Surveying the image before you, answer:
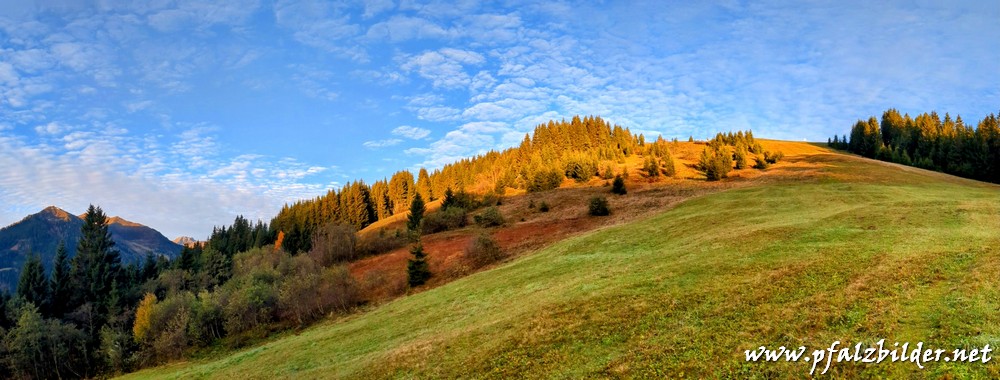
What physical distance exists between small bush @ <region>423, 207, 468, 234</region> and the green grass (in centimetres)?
5023

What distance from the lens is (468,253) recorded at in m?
58.1

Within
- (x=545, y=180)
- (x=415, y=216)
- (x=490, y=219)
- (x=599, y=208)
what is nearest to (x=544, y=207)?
(x=490, y=219)

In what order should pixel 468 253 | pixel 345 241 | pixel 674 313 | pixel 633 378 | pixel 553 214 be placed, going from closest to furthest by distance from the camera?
pixel 633 378, pixel 674 313, pixel 468 253, pixel 553 214, pixel 345 241

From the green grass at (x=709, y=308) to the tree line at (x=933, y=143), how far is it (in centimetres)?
7117

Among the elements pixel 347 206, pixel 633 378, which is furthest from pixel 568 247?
pixel 347 206

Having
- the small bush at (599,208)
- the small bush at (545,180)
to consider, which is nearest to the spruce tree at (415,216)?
the small bush at (545,180)

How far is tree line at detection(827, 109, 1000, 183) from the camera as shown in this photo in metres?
87.5

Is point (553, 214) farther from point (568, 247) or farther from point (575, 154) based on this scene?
point (575, 154)

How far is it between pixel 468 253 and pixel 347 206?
116 meters

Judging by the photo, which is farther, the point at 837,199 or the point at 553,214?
the point at 553,214

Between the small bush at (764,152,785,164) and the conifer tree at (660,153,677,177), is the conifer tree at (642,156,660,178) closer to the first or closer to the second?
the conifer tree at (660,153,677,177)

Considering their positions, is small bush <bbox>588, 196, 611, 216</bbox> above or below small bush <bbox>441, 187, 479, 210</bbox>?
below

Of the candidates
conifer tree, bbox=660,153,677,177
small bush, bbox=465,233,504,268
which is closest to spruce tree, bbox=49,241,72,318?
small bush, bbox=465,233,504,268

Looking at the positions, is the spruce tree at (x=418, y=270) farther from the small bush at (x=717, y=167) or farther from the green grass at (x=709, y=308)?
the small bush at (x=717, y=167)
